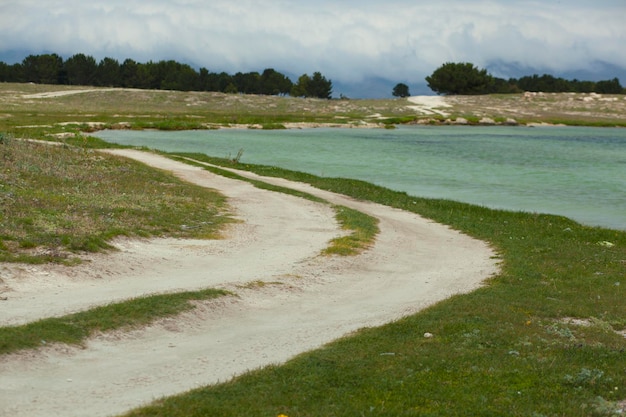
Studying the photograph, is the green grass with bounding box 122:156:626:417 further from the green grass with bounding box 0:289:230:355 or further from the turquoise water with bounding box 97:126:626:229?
the turquoise water with bounding box 97:126:626:229

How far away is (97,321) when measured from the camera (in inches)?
539

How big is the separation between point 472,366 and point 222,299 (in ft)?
20.1

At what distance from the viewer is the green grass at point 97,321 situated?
1223 centimetres

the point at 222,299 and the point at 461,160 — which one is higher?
the point at 222,299

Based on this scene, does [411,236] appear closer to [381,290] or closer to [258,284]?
[381,290]

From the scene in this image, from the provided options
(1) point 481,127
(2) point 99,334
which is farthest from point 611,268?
(1) point 481,127

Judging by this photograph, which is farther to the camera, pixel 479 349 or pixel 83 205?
pixel 83 205

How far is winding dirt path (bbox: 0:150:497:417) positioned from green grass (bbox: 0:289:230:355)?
0.24 metres

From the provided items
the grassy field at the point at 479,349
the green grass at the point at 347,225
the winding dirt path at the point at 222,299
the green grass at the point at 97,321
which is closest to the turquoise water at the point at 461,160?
the green grass at the point at 347,225

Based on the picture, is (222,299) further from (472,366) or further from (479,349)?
(472,366)

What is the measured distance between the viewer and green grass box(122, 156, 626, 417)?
10336mm

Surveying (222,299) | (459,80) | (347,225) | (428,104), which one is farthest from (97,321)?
(459,80)

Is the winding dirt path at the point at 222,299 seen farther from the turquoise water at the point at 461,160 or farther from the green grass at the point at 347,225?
the turquoise water at the point at 461,160

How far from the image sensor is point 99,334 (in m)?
13.3
